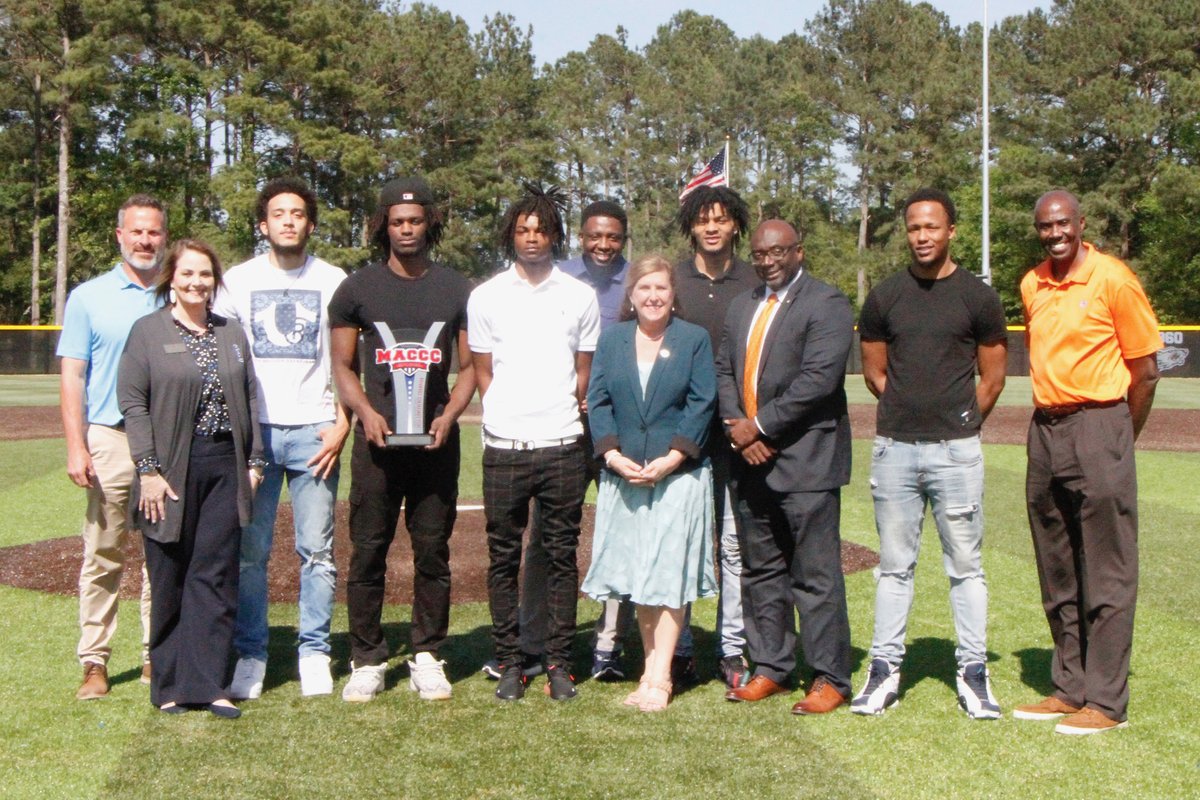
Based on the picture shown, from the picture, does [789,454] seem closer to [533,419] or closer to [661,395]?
[661,395]

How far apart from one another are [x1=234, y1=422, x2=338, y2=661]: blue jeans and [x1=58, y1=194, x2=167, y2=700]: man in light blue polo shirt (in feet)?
1.39

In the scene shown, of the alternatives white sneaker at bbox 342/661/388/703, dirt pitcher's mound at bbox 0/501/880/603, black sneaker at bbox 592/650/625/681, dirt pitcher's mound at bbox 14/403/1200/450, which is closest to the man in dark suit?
black sneaker at bbox 592/650/625/681

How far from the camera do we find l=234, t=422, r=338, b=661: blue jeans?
540 centimetres

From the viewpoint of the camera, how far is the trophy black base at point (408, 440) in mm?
5230

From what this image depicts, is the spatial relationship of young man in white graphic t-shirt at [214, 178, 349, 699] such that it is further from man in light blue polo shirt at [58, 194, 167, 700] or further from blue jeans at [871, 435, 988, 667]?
blue jeans at [871, 435, 988, 667]

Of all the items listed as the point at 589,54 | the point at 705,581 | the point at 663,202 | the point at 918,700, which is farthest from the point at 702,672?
the point at 589,54

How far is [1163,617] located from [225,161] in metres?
46.3

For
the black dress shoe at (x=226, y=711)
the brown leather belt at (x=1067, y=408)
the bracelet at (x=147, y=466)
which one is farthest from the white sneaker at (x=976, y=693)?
A: the bracelet at (x=147, y=466)

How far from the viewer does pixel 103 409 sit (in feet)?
17.5

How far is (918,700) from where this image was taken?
532 cm

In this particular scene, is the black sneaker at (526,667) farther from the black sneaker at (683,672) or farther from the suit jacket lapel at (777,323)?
the suit jacket lapel at (777,323)

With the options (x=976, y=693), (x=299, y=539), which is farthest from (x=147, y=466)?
(x=976, y=693)

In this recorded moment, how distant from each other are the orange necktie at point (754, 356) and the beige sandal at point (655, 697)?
3.84 feet

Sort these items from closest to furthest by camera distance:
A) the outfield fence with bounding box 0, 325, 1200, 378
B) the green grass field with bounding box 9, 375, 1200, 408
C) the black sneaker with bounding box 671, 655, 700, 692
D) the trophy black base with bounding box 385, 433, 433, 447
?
the trophy black base with bounding box 385, 433, 433, 447 < the black sneaker with bounding box 671, 655, 700, 692 < the green grass field with bounding box 9, 375, 1200, 408 < the outfield fence with bounding box 0, 325, 1200, 378
